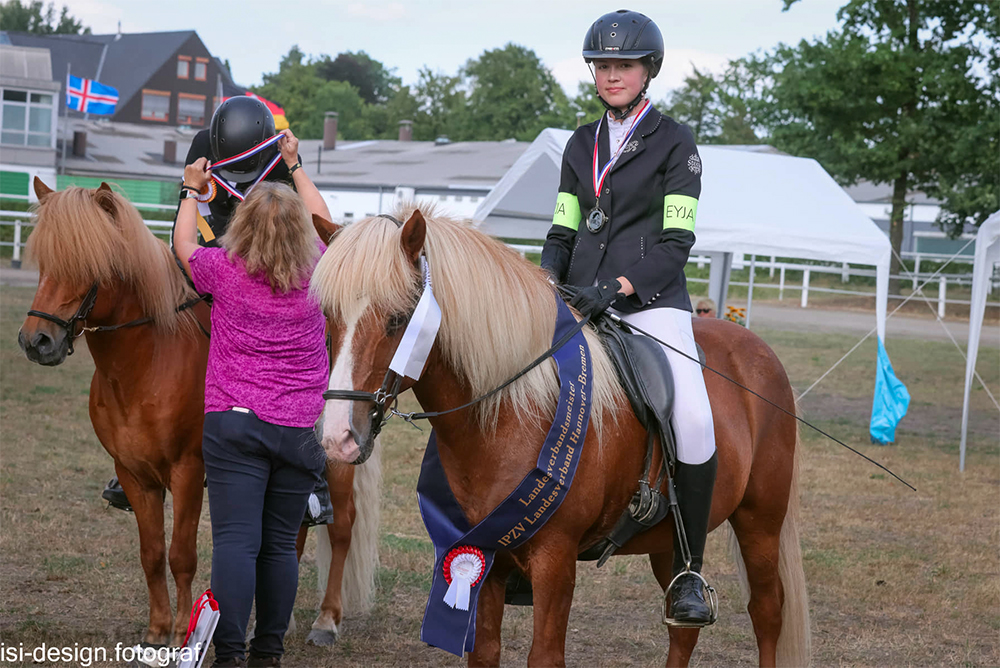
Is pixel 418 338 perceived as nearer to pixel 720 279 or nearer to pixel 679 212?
pixel 679 212

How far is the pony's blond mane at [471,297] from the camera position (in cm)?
266

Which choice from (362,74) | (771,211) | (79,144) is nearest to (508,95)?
(79,144)

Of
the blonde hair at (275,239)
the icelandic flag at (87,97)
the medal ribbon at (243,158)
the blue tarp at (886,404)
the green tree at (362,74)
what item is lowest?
the blue tarp at (886,404)

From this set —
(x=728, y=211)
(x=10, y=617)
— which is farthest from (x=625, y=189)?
(x=728, y=211)

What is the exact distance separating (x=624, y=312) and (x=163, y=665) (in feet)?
8.55

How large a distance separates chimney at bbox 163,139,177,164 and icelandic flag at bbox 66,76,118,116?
5298 millimetres

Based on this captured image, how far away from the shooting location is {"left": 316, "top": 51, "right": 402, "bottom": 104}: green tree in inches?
3745

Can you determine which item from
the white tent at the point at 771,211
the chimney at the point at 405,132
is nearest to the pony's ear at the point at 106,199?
the white tent at the point at 771,211

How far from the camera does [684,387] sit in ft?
11.3

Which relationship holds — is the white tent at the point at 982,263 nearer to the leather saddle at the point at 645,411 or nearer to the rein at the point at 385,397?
the leather saddle at the point at 645,411

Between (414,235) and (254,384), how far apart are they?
3.71ft

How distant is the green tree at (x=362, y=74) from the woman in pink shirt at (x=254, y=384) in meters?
93.1

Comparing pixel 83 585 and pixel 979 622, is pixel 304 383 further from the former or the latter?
pixel 979 622

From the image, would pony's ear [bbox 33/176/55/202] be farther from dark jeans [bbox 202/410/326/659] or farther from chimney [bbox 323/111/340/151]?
chimney [bbox 323/111/340/151]
